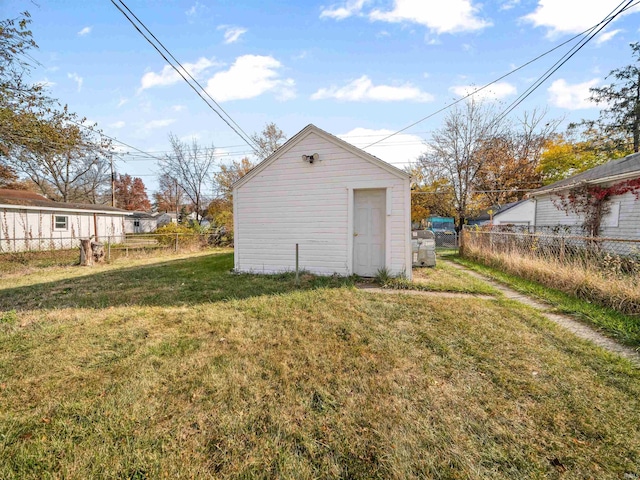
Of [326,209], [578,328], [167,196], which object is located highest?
[167,196]

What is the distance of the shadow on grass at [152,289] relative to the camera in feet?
16.7

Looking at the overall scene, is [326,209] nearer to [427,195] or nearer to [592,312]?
[592,312]

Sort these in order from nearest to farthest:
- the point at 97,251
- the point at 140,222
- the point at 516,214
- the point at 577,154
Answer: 1. the point at 97,251
2. the point at 516,214
3. the point at 577,154
4. the point at 140,222

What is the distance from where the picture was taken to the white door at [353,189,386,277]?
6754mm

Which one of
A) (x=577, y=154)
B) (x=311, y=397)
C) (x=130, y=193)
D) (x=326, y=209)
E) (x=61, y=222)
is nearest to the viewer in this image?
(x=311, y=397)

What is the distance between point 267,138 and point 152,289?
18.7m

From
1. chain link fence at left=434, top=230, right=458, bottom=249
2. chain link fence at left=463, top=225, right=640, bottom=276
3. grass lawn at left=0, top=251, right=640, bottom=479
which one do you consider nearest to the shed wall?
grass lawn at left=0, top=251, right=640, bottom=479

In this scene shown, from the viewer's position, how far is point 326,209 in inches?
274

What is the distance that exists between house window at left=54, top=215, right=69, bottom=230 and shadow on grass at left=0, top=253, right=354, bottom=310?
12.7 metres

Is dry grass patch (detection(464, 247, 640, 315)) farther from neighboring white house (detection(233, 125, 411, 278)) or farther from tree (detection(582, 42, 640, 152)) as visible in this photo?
tree (detection(582, 42, 640, 152))

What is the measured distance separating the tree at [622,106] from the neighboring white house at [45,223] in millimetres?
33033

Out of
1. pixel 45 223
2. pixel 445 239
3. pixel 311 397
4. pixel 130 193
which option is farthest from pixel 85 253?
pixel 130 193

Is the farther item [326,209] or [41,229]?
[41,229]

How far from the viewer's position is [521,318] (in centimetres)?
409
